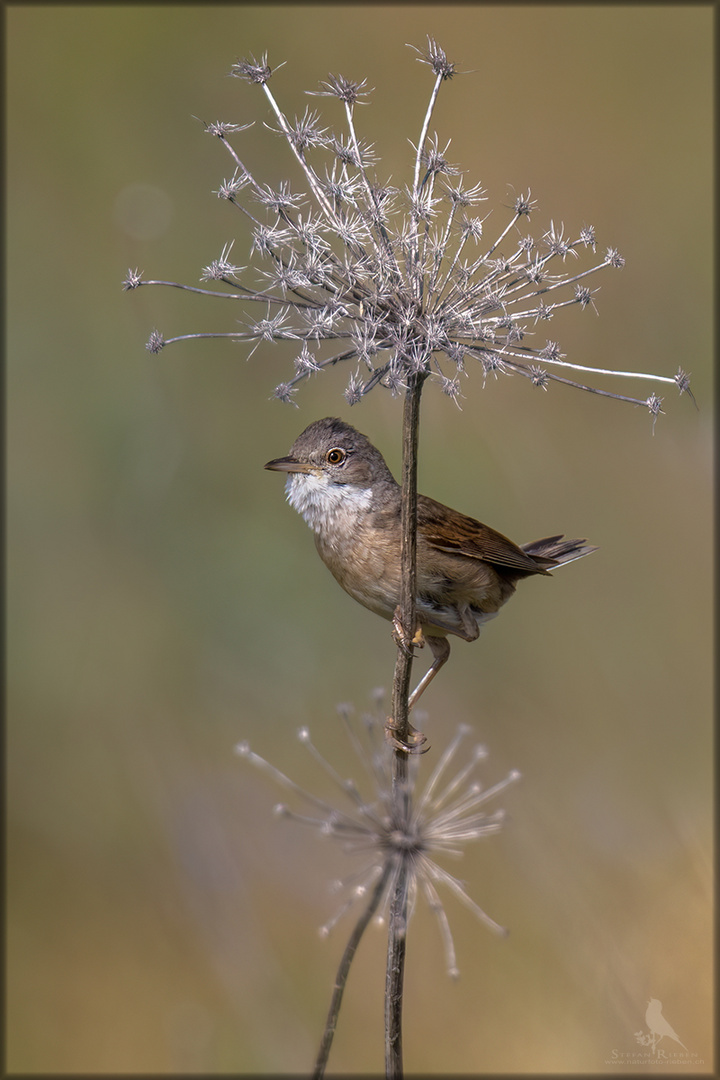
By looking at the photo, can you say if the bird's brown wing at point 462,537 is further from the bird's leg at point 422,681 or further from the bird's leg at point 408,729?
the bird's leg at point 408,729

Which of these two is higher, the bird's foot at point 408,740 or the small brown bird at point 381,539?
the small brown bird at point 381,539

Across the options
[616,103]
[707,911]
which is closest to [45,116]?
[616,103]

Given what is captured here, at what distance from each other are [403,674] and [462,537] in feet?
3.31

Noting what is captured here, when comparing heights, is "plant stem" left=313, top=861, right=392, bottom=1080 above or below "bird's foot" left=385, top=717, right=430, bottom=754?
below

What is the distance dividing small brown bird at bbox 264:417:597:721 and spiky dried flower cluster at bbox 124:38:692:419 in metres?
0.77

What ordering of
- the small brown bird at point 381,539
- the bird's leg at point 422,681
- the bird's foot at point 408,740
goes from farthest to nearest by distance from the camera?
the small brown bird at point 381,539 < the bird's leg at point 422,681 < the bird's foot at point 408,740

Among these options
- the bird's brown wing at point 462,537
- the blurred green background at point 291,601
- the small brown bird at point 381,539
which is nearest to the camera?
the small brown bird at point 381,539

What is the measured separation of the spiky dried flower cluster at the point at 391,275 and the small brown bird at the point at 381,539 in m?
0.77

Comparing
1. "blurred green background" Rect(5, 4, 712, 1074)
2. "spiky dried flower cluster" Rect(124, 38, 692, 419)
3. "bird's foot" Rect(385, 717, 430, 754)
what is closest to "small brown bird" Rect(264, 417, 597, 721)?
"bird's foot" Rect(385, 717, 430, 754)

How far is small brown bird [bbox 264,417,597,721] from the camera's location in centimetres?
256

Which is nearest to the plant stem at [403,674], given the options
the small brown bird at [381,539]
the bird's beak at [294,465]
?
the small brown bird at [381,539]

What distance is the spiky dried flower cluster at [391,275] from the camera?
68.1 inches

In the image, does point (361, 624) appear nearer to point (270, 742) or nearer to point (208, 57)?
point (270, 742)

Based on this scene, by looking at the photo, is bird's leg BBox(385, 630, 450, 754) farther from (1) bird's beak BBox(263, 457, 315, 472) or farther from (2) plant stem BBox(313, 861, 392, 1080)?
(1) bird's beak BBox(263, 457, 315, 472)
